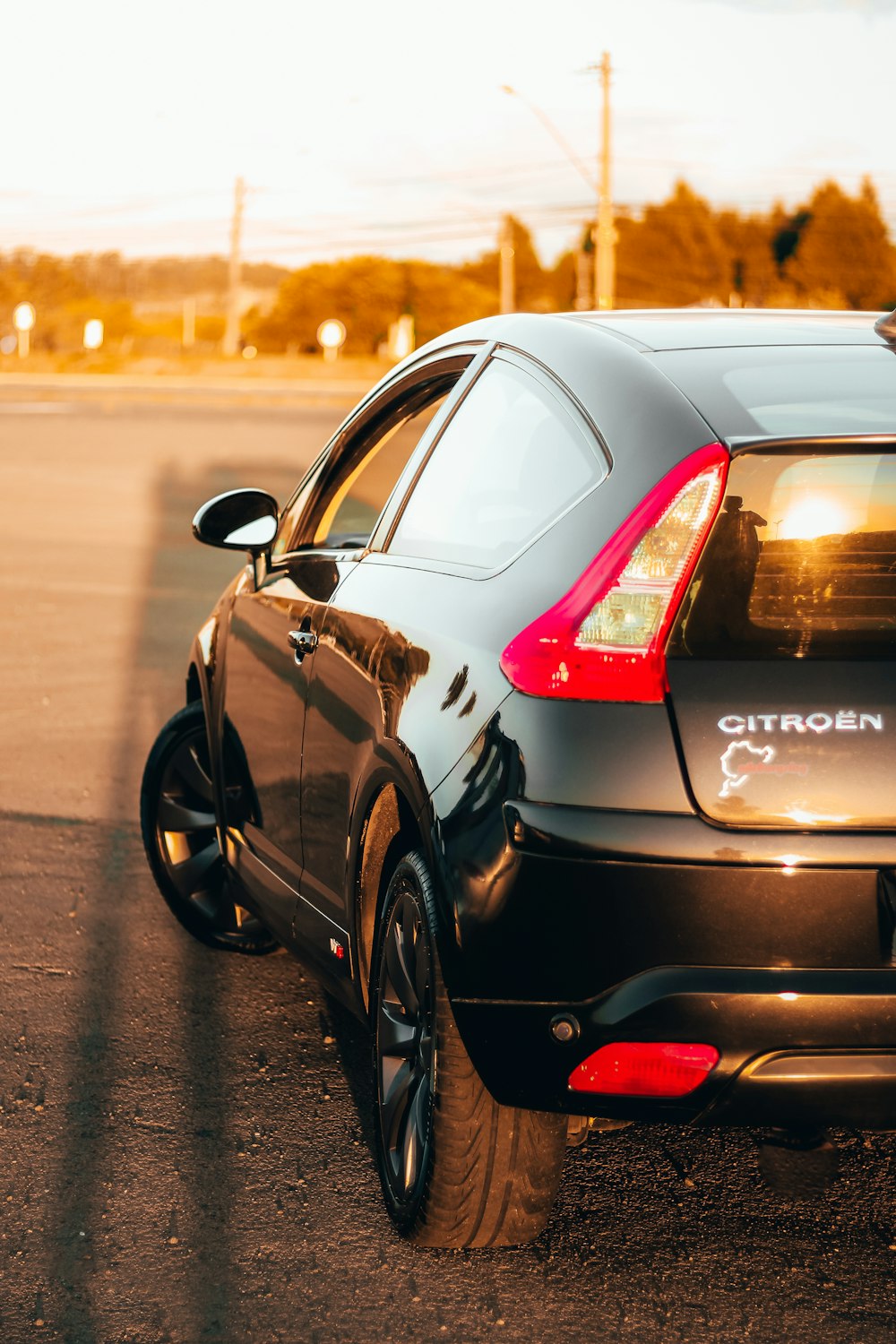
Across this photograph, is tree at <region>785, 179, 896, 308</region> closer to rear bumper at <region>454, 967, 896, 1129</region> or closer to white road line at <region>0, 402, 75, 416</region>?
white road line at <region>0, 402, 75, 416</region>

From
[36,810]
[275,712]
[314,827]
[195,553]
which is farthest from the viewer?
[195,553]

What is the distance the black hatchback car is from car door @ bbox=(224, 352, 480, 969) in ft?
2.23

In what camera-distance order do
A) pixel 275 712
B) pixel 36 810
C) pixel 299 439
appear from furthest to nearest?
pixel 299 439 → pixel 36 810 → pixel 275 712

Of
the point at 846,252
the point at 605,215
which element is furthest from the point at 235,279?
the point at 846,252

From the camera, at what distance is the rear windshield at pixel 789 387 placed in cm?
298

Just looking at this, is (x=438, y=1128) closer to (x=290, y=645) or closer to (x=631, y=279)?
(x=290, y=645)

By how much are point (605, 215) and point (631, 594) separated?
154 ft

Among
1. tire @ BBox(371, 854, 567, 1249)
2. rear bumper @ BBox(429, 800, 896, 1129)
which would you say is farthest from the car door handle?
rear bumper @ BBox(429, 800, 896, 1129)

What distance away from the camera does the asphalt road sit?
3.15 metres

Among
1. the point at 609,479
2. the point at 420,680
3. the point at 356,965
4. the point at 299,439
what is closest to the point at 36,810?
the point at 356,965

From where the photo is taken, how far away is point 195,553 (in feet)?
50.8

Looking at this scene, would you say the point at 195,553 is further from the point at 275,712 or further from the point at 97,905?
the point at 275,712

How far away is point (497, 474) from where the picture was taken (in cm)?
357

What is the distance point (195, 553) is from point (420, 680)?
12.4m
